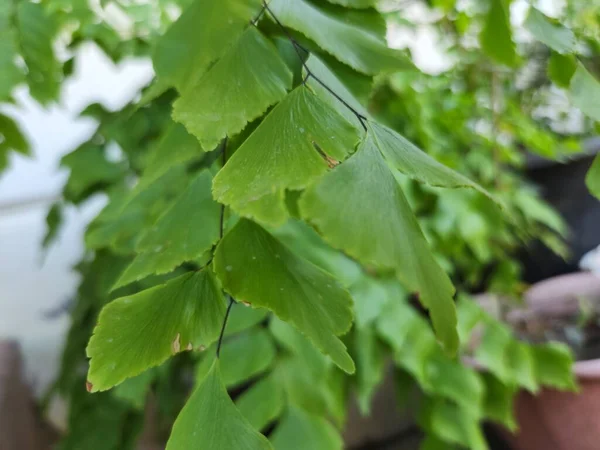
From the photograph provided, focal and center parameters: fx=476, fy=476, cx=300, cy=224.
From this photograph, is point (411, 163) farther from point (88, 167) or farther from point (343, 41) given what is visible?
point (88, 167)

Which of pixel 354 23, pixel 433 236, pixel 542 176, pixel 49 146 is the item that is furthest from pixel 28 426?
pixel 542 176

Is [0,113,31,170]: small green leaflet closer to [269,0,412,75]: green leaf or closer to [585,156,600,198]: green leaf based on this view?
[269,0,412,75]: green leaf

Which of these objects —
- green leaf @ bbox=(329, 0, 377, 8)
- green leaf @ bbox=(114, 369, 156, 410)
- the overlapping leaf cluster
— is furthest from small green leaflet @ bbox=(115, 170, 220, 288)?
green leaf @ bbox=(114, 369, 156, 410)

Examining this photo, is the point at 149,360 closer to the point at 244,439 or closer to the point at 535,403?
the point at 244,439

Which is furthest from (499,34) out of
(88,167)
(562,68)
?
(88,167)

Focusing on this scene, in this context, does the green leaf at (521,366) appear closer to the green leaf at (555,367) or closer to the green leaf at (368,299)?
the green leaf at (555,367)

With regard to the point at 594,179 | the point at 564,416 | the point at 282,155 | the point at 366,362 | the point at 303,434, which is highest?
the point at 282,155

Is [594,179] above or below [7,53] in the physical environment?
below
